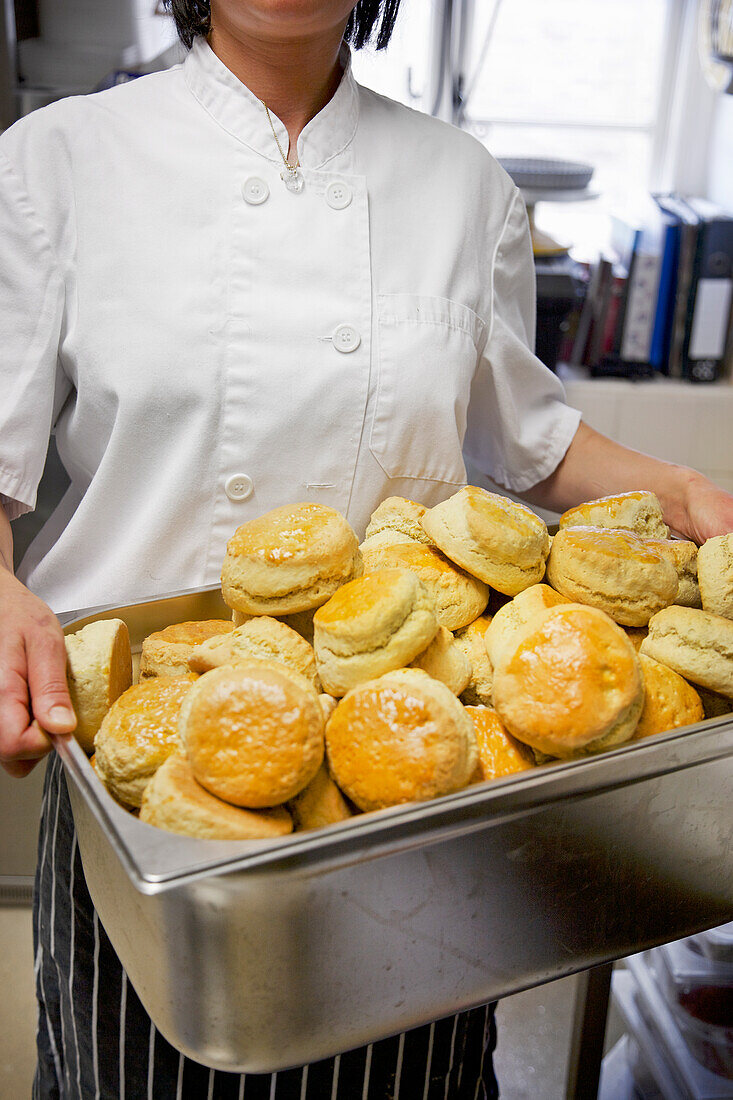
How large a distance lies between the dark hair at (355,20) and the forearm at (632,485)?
0.55 metres

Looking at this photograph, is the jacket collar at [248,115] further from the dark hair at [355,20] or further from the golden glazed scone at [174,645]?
the golden glazed scone at [174,645]

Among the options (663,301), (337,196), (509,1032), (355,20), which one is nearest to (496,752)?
(337,196)

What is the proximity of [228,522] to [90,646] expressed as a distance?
34 centimetres

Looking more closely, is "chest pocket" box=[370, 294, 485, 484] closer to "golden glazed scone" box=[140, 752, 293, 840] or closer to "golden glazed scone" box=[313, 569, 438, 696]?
"golden glazed scone" box=[313, 569, 438, 696]

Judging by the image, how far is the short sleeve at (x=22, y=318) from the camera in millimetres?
953

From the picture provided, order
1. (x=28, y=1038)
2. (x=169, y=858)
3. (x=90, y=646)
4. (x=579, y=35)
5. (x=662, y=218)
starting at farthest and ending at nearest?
(x=579, y=35), (x=662, y=218), (x=28, y=1038), (x=90, y=646), (x=169, y=858)

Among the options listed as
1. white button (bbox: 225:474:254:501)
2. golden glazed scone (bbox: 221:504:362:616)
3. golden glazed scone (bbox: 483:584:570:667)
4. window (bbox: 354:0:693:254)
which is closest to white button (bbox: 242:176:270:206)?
white button (bbox: 225:474:254:501)

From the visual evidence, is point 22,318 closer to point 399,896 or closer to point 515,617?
point 515,617

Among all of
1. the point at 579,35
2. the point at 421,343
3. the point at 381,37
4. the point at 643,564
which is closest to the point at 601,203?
the point at 579,35

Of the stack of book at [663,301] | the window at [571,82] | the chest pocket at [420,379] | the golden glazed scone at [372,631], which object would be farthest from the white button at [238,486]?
the window at [571,82]

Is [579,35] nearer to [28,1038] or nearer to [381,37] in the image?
[381,37]

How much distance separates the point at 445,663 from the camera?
705mm

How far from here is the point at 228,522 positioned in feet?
3.41

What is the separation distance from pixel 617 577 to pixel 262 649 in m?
0.28
